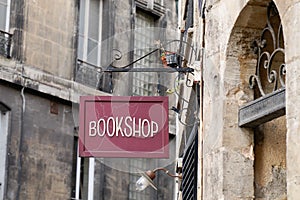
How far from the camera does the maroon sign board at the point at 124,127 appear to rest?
8.98 m

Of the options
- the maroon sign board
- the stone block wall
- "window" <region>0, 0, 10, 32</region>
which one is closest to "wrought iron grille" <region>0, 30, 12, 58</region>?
"window" <region>0, 0, 10, 32</region>

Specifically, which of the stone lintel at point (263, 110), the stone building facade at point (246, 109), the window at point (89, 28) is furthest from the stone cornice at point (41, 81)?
the stone lintel at point (263, 110)

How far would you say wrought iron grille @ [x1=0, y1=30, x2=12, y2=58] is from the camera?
1983 cm

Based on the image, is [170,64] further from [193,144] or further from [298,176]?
[298,176]

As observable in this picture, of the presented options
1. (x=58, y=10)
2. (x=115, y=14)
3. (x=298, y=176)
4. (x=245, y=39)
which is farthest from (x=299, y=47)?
(x=115, y=14)

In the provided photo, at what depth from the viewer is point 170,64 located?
9.56m

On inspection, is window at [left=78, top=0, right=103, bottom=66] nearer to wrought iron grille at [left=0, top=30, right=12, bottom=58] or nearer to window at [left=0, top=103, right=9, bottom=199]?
wrought iron grille at [left=0, top=30, right=12, bottom=58]

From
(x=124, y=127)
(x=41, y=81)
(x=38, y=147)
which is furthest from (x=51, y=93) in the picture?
(x=124, y=127)

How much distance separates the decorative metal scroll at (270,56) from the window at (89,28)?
46.1ft

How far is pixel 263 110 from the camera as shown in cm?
710

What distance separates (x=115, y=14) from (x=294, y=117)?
1702cm

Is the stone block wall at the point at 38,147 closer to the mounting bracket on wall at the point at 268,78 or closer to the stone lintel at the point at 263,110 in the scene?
the mounting bracket on wall at the point at 268,78

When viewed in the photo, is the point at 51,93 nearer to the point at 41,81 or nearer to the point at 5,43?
the point at 41,81

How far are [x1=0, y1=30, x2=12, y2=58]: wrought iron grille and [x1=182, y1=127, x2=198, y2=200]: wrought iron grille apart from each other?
378 inches
